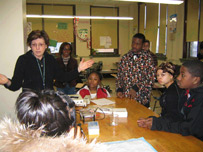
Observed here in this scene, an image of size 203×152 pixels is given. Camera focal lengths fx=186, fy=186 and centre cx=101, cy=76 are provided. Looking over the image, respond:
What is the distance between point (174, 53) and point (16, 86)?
5718 millimetres

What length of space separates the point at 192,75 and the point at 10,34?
2.34m

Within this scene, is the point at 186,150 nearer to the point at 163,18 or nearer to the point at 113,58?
the point at 163,18

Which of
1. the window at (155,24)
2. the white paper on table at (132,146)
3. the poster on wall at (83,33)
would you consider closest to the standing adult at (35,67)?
the white paper on table at (132,146)

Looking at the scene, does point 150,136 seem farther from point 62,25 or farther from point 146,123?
point 62,25

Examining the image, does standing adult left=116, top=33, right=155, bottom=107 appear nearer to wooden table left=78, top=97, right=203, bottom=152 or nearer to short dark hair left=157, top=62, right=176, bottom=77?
short dark hair left=157, top=62, right=176, bottom=77

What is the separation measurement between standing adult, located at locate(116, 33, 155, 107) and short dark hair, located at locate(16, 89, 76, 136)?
1668 mm

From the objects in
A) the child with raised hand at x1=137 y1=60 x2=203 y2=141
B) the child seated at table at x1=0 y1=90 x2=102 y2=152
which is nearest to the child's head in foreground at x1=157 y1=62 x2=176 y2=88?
the child with raised hand at x1=137 y1=60 x2=203 y2=141

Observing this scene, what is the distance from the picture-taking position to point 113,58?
30.6 ft

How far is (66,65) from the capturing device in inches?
129

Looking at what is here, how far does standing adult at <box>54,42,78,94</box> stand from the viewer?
3.14 metres

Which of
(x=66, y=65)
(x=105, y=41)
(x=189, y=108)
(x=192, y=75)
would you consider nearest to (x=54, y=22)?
(x=105, y=41)

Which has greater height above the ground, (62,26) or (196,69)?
(62,26)

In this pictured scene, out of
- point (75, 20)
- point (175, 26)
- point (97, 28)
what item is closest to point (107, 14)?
point (97, 28)

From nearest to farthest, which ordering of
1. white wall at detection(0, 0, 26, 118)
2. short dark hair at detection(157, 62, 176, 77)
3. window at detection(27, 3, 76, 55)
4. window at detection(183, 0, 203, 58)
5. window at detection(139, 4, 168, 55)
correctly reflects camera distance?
short dark hair at detection(157, 62, 176, 77)
white wall at detection(0, 0, 26, 118)
window at detection(183, 0, 203, 58)
window at detection(139, 4, 168, 55)
window at detection(27, 3, 76, 55)
